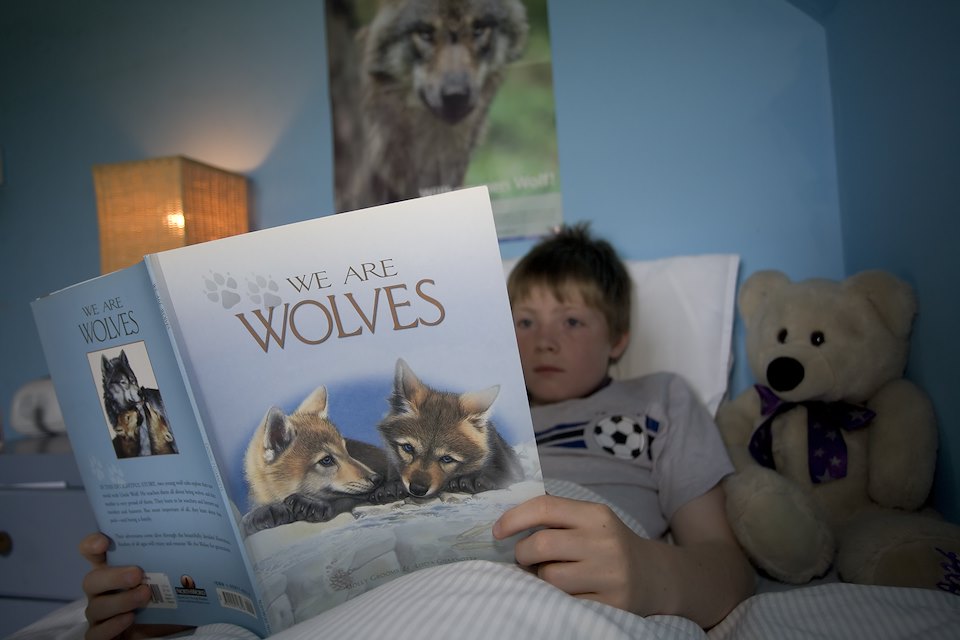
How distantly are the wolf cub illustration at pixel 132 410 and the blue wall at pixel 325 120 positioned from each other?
0.90m

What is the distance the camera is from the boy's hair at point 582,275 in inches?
41.8

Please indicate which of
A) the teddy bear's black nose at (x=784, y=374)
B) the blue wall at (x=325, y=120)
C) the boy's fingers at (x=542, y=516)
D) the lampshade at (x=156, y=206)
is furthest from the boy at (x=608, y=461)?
the lampshade at (x=156, y=206)

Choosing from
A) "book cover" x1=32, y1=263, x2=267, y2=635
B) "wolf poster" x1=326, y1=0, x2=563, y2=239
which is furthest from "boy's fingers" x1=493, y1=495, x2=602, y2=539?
"wolf poster" x1=326, y1=0, x2=563, y2=239

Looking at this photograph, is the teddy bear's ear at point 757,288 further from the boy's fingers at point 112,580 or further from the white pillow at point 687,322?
the boy's fingers at point 112,580

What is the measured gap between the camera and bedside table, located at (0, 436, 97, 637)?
121 centimetres

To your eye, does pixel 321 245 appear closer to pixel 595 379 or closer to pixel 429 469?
pixel 429 469

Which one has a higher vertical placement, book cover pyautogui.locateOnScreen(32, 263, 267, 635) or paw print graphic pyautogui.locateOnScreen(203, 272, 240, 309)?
paw print graphic pyautogui.locateOnScreen(203, 272, 240, 309)

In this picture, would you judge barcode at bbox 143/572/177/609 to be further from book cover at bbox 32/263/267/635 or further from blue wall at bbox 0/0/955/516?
blue wall at bbox 0/0/955/516

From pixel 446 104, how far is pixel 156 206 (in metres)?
0.67

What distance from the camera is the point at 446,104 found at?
57.1 inches

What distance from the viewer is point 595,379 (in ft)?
3.42

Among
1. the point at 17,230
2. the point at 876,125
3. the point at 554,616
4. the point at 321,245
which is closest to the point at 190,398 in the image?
the point at 321,245

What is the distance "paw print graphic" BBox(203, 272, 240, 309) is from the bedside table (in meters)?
0.92

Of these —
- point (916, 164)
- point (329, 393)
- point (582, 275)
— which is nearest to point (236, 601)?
point (329, 393)
